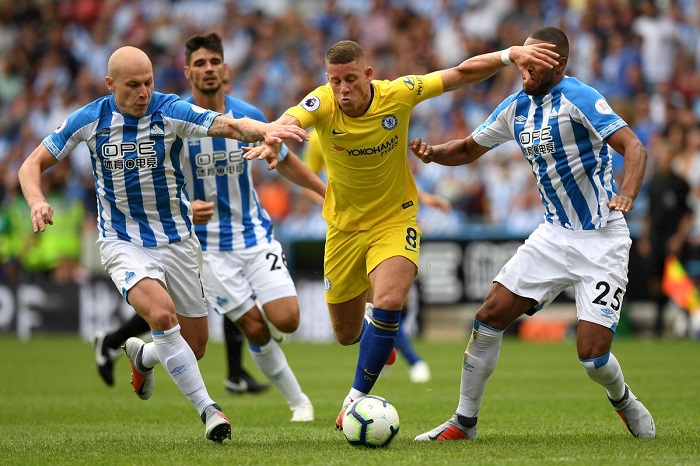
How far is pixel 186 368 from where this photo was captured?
713 cm

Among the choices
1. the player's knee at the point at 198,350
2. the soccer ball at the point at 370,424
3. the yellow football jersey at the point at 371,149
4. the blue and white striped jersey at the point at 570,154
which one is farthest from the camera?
the player's knee at the point at 198,350

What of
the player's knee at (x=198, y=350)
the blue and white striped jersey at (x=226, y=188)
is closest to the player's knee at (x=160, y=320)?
the player's knee at (x=198, y=350)

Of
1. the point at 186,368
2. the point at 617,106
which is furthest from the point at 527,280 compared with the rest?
the point at 617,106

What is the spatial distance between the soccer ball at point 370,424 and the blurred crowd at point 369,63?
10.7m

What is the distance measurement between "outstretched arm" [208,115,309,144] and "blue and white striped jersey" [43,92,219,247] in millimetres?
101

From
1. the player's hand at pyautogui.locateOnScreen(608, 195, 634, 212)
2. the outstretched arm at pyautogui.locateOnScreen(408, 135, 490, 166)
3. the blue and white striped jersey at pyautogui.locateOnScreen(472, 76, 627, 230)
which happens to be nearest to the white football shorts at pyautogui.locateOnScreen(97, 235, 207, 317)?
the outstretched arm at pyautogui.locateOnScreen(408, 135, 490, 166)

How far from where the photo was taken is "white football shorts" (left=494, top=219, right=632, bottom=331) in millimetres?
7075

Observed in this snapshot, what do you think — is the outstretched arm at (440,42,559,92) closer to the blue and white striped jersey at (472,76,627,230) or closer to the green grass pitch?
the blue and white striped jersey at (472,76,627,230)

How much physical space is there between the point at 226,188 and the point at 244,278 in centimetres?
79

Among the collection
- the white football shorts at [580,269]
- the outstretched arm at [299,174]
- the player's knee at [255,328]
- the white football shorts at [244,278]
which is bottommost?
the player's knee at [255,328]

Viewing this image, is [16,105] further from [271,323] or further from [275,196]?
[271,323]

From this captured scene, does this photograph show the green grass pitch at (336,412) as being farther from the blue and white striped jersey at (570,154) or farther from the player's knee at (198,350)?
the blue and white striped jersey at (570,154)

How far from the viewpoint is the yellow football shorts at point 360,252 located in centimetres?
771

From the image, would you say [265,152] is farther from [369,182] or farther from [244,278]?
[244,278]
